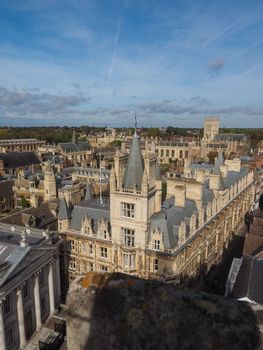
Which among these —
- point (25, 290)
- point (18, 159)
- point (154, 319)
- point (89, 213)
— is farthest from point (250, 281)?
point (18, 159)

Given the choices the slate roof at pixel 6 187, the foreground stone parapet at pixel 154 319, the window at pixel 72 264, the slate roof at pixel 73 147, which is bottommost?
the window at pixel 72 264

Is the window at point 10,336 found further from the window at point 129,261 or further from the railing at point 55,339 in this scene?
the window at point 129,261

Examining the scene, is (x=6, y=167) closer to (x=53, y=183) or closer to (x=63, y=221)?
(x=53, y=183)

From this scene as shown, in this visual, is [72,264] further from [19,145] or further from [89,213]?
[19,145]

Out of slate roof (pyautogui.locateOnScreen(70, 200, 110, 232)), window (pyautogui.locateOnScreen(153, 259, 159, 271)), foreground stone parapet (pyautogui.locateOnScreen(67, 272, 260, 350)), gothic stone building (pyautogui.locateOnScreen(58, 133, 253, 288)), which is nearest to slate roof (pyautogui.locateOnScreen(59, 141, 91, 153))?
gothic stone building (pyautogui.locateOnScreen(58, 133, 253, 288))

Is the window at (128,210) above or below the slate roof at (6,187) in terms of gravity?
above

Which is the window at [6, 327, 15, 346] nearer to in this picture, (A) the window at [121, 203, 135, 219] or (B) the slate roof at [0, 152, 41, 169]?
(A) the window at [121, 203, 135, 219]

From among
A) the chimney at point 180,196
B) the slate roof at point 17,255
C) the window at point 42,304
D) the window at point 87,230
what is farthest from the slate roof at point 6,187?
the chimney at point 180,196
